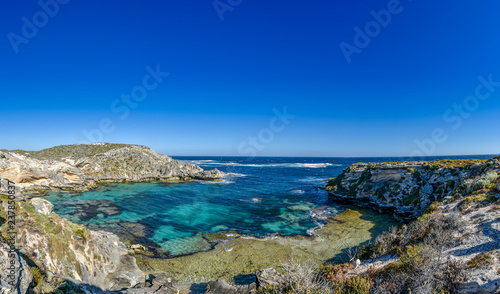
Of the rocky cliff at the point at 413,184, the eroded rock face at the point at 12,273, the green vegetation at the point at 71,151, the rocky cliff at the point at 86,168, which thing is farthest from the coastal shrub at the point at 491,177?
the green vegetation at the point at 71,151

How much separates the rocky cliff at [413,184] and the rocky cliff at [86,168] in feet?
137

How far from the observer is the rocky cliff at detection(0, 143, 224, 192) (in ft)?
116

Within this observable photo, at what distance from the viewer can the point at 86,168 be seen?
55844 mm

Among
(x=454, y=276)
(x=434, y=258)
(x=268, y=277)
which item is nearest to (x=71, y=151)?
(x=268, y=277)

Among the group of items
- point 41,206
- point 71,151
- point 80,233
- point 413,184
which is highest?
point 71,151

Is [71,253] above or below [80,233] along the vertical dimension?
below

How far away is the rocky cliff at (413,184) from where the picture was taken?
21469 millimetres

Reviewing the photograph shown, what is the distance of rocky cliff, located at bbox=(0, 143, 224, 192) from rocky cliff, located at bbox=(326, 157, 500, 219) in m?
41.7

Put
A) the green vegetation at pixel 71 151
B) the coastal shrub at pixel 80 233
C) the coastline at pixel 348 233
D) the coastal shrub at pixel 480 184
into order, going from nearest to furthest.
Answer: the coastline at pixel 348 233, the coastal shrub at pixel 80 233, the coastal shrub at pixel 480 184, the green vegetation at pixel 71 151

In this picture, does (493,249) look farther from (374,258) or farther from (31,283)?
(31,283)

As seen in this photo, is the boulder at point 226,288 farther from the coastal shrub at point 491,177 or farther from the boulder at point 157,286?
the coastal shrub at point 491,177

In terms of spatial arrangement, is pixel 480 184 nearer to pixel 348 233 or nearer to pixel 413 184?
pixel 348 233

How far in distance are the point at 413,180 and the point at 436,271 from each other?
30698 mm

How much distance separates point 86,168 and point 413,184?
71254 millimetres
